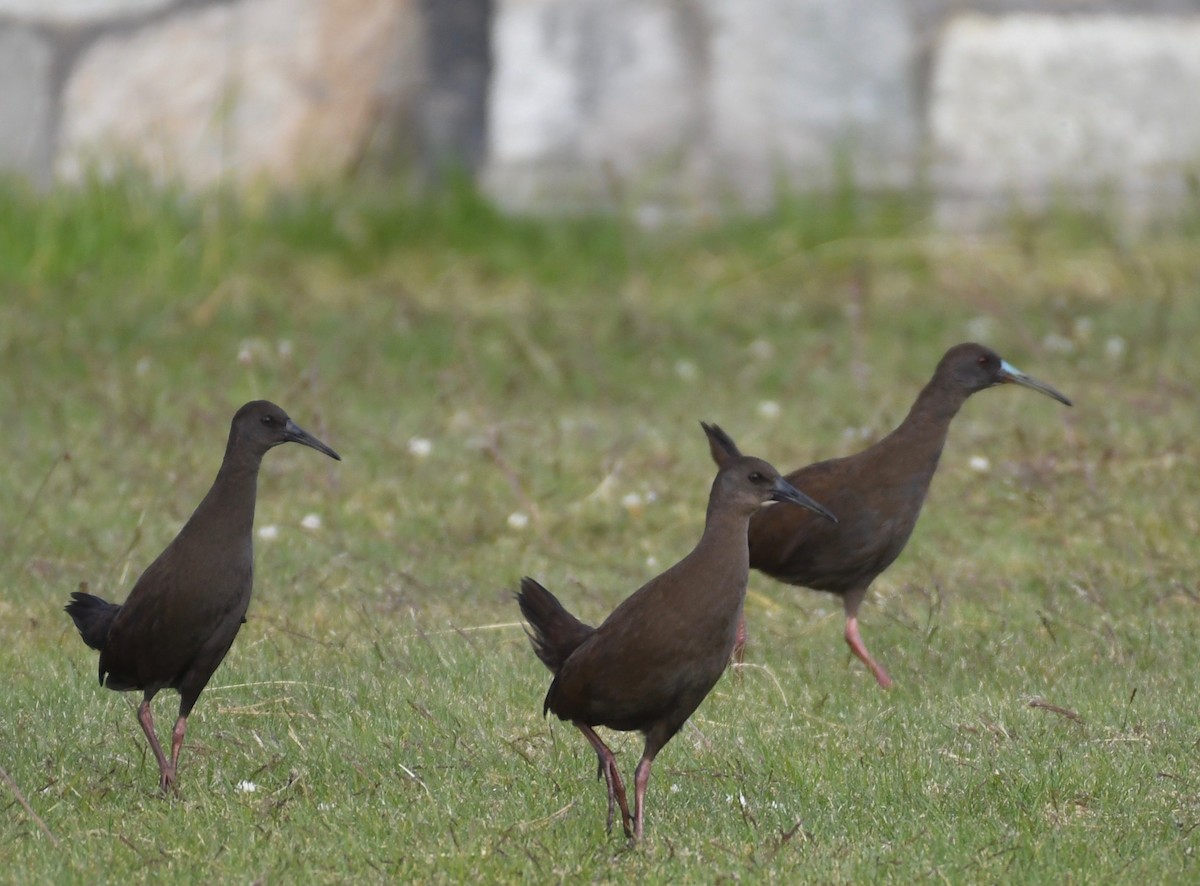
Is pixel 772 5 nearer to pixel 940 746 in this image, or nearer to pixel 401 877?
pixel 940 746

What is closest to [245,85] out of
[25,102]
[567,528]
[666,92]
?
[25,102]

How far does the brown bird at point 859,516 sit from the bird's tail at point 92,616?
1663 mm

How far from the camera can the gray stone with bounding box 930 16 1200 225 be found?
9859 mm

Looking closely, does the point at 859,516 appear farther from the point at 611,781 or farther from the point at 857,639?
the point at 611,781

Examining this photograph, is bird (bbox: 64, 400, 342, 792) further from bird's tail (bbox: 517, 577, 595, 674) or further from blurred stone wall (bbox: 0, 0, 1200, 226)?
blurred stone wall (bbox: 0, 0, 1200, 226)

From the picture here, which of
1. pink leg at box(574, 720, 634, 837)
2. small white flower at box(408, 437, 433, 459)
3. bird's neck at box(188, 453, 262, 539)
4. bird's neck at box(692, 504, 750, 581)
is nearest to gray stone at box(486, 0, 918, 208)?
small white flower at box(408, 437, 433, 459)

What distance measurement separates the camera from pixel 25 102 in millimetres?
10180

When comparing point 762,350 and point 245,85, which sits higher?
point 245,85

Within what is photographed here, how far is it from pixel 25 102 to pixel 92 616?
6586 mm

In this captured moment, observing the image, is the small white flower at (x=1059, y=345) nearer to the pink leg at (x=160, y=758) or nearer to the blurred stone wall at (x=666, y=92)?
the blurred stone wall at (x=666, y=92)

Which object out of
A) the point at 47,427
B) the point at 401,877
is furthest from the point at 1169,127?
the point at 401,877

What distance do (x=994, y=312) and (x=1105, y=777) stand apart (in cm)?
507

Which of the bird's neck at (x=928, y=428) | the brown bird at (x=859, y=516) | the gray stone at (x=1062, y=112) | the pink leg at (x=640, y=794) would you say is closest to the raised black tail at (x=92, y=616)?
the pink leg at (x=640, y=794)

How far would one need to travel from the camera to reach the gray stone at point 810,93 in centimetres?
986
